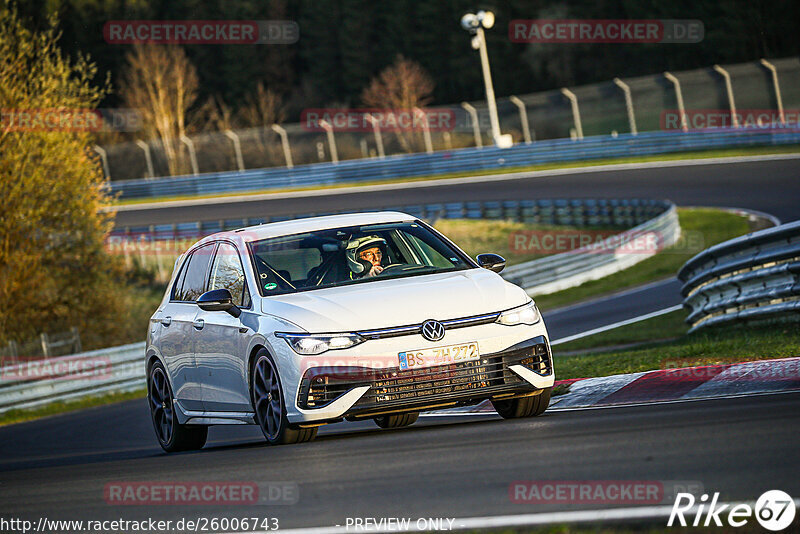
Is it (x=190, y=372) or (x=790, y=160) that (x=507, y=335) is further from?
(x=790, y=160)

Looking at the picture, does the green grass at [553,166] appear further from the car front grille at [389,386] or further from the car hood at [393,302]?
the car front grille at [389,386]

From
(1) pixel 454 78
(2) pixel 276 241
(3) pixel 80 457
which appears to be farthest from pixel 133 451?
(1) pixel 454 78

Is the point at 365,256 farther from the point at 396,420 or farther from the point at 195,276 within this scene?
the point at 195,276

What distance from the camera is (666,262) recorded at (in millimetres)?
27625

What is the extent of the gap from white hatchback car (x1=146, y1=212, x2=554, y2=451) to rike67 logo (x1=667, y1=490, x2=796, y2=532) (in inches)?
126

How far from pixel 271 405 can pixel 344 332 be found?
0.85 metres

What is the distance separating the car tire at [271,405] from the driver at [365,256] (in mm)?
997

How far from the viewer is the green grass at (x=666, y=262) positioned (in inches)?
1033

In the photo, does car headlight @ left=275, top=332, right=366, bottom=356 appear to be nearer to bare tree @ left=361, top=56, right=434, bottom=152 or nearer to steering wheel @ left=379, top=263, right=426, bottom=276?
steering wheel @ left=379, top=263, right=426, bottom=276

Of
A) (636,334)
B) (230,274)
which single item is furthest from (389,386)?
(636,334)

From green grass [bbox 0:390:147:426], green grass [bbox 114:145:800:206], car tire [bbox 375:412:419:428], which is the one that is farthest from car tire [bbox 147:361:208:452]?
green grass [bbox 114:145:800:206]

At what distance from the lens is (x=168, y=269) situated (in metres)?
37.7

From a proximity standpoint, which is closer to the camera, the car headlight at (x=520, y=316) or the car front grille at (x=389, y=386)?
the car front grille at (x=389, y=386)

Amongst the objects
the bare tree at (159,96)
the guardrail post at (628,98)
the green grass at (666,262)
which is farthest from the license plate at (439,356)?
the bare tree at (159,96)
